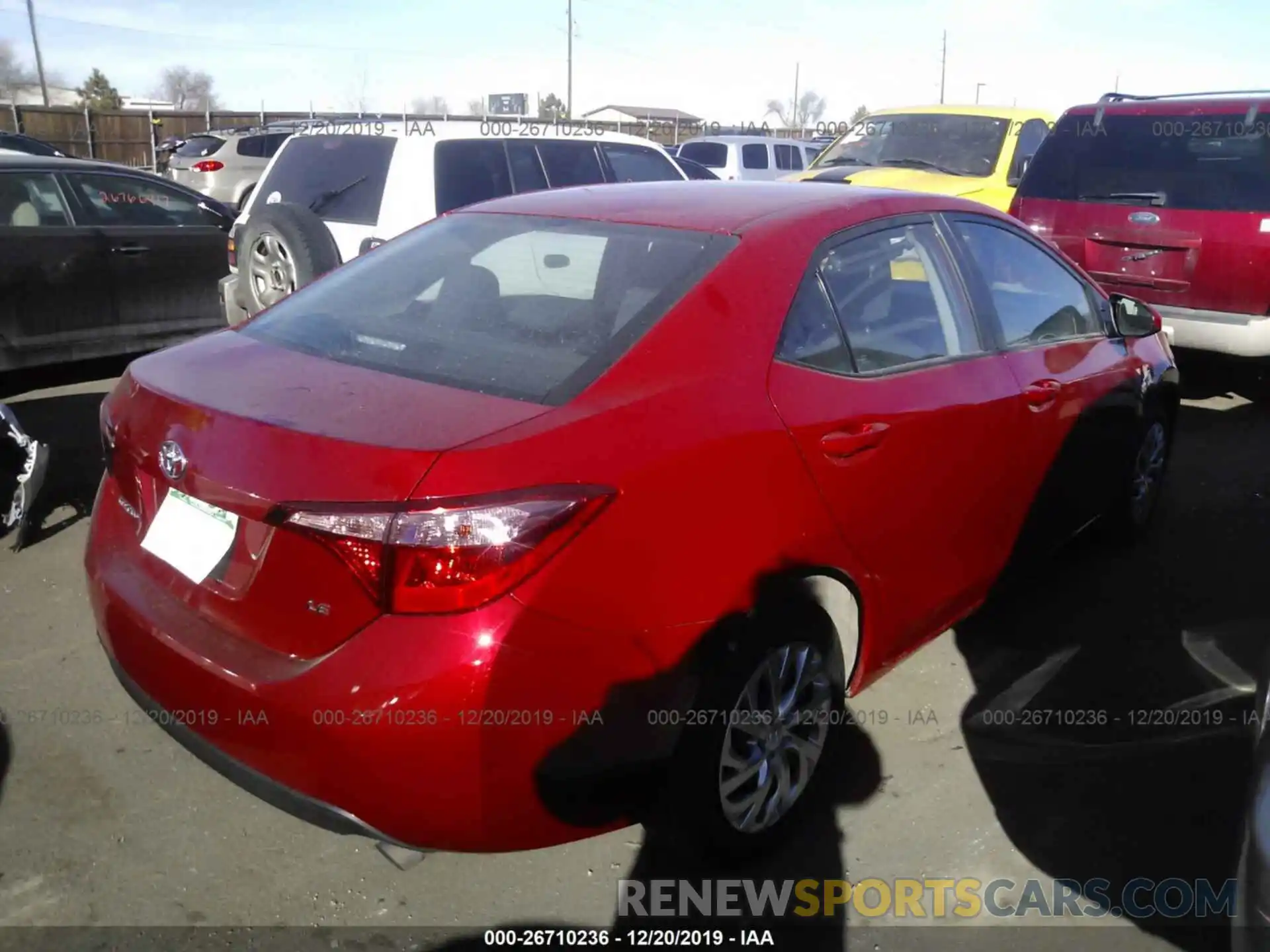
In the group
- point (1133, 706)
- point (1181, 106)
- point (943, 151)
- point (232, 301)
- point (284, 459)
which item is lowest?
point (1133, 706)

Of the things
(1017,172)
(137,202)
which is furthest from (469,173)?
(1017,172)

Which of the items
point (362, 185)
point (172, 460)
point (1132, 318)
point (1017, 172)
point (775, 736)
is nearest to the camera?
point (172, 460)

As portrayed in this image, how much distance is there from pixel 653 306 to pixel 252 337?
42.4 inches

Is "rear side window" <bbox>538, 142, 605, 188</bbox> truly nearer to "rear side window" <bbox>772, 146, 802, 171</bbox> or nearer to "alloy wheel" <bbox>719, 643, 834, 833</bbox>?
"alloy wheel" <bbox>719, 643, 834, 833</bbox>

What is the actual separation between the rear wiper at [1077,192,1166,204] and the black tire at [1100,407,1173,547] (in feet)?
8.75

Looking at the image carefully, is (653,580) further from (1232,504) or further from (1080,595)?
(1232,504)

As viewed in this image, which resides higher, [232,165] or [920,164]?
[920,164]

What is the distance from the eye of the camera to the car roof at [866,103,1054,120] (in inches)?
404

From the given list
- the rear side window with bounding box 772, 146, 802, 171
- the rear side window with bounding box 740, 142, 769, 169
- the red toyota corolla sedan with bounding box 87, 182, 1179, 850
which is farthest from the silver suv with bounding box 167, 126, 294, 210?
the red toyota corolla sedan with bounding box 87, 182, 1179, 850

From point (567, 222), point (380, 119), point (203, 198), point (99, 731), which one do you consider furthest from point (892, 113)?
point (99, 731)

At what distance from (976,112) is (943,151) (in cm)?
53

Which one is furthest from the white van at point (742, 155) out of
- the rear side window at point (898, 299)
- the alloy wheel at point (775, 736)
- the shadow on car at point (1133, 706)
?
the alloy wheel at point (775, 736)

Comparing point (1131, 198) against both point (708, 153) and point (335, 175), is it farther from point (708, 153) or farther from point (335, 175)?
point (708, 153)

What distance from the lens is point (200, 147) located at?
1908 centimetres
